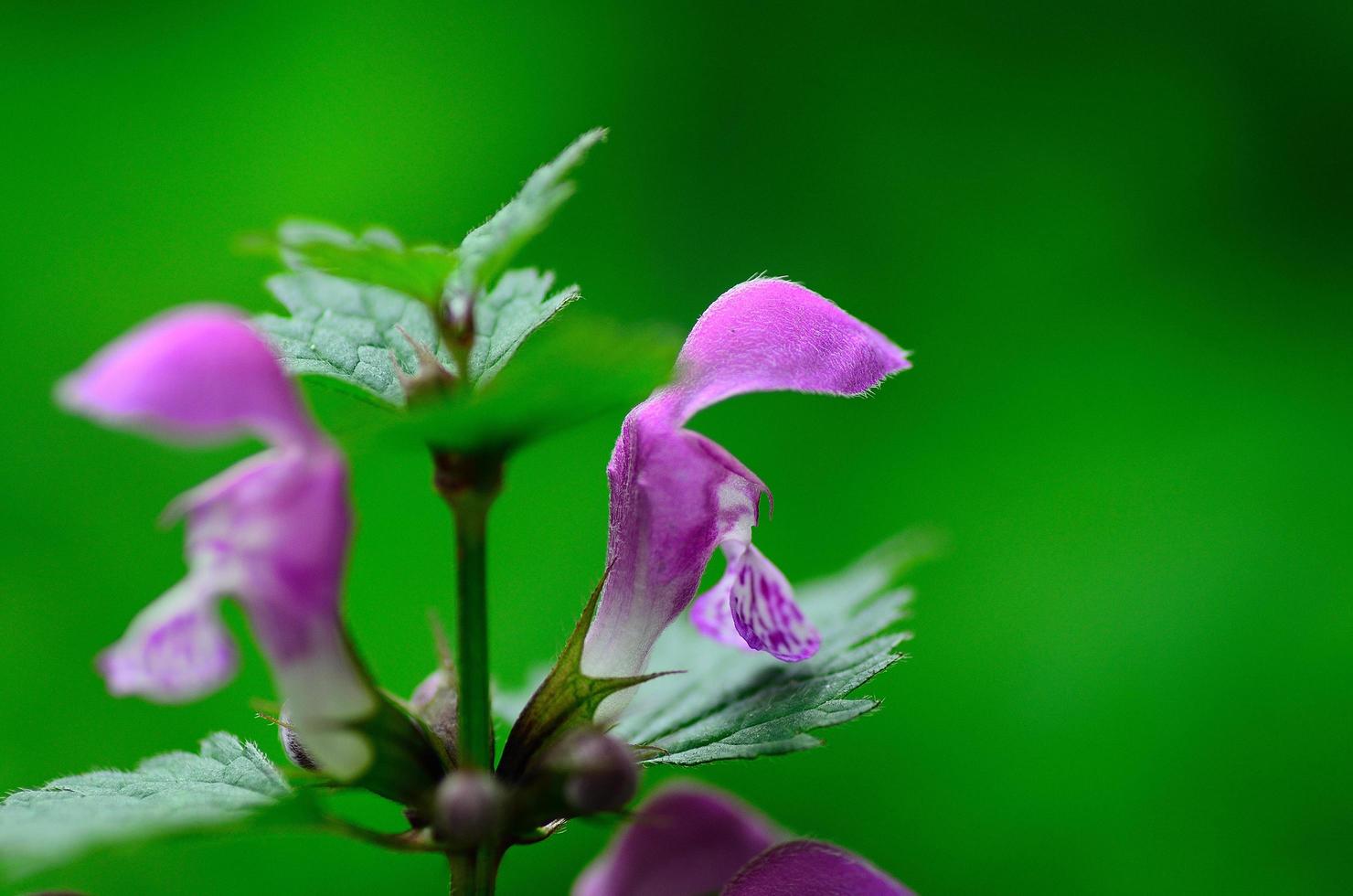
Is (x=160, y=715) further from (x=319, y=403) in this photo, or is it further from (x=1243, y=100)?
(x=1243, y=100)

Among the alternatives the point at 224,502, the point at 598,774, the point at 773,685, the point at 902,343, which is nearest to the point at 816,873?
the point at 773,685

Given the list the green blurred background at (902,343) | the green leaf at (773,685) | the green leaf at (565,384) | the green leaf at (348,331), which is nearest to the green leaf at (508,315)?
the green leaf at (348,331)

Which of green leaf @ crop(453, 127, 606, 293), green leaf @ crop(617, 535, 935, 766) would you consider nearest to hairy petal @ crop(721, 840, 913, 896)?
green leaf @ crop(617, 535, 935, 766)

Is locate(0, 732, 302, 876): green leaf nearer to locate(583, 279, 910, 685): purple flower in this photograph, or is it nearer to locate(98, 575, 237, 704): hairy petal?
locate(98, 575, 237, 704): hairy petal

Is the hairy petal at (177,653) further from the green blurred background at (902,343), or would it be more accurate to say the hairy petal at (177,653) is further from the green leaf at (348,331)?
the green blurred background at (902,343)

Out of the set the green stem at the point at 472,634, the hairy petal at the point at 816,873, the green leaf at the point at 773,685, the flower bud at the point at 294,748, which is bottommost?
the hairy petal at the point at 816,873

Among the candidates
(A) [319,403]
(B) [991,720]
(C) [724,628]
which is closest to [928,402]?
(B) [991,720]
